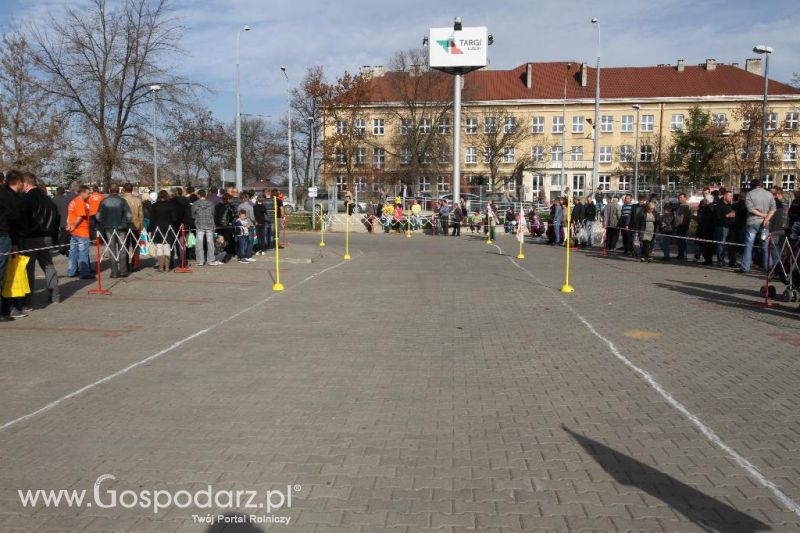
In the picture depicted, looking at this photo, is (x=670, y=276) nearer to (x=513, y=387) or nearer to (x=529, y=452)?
(x=513, y=387)

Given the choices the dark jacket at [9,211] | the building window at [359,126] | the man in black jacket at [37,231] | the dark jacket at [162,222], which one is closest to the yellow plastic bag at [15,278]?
the man in black jacket at [37,231]

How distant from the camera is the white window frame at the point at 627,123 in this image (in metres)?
75.2

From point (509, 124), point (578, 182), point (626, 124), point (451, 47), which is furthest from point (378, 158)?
point (451, 47)

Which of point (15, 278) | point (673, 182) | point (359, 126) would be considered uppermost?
point (359, 126)

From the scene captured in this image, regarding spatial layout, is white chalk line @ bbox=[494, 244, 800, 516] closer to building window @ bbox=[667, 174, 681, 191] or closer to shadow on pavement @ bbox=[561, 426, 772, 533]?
shadow on pavement @ bbox=[561, 426, 772, 533]

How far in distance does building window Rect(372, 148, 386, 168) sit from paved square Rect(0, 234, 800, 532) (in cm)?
6148

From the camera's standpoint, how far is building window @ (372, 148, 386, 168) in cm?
7250

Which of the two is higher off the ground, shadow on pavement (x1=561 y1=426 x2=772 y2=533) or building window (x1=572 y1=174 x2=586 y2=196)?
building window (x1=572 y1=174 x2=586 y2=196)

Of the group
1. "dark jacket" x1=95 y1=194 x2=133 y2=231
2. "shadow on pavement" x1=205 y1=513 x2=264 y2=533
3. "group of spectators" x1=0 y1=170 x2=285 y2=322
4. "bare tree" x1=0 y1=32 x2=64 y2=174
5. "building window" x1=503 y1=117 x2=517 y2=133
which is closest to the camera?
"shadow on pavement" x1=205 y1=513 x2=264 y2=533

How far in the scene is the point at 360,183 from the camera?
71.9 m

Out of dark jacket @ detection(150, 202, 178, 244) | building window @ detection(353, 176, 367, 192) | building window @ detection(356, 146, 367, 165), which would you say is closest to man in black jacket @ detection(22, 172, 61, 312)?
dark jacket @ detection(150, 202, 178, 244)

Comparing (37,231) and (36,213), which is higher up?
(36,213)

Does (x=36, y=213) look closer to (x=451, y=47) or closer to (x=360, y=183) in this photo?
(x=451, y=47)

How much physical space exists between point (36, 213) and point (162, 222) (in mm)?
4902
